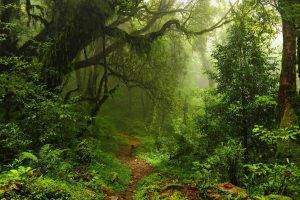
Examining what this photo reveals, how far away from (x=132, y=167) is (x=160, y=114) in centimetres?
842

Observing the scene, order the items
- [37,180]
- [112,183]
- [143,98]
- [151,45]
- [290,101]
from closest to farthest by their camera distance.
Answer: [37,180] → [290,101] → [112,183] → [151,45] → [143,98]

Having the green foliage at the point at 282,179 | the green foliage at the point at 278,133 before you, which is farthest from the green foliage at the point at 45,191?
the green foliage at the point at 278,133

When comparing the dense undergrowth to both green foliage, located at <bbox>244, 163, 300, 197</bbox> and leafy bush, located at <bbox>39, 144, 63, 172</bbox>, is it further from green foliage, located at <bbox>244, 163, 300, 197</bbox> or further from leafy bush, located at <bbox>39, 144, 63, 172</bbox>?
green foliage, located at <bbox>244, 163, 300, 197</bbox>

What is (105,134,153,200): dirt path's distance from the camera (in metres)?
12.9

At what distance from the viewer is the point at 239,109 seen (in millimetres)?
13828

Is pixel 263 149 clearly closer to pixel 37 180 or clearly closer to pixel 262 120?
pixel 262 120

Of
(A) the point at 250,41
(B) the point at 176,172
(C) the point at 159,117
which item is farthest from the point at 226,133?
(C) the point at 159,117

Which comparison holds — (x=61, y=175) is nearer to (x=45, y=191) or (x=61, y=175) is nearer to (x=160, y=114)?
(x=45, y=191)

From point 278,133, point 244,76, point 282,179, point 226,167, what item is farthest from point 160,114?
point 282,179

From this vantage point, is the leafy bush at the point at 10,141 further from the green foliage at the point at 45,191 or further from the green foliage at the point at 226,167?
the green foliage at the point at 226,167

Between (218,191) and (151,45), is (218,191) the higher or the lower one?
the lower one

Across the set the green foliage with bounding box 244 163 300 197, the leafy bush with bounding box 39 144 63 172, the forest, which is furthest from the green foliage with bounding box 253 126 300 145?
the leafy bush with bounding box 39 144 63 172

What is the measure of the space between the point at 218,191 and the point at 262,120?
17.2 feet

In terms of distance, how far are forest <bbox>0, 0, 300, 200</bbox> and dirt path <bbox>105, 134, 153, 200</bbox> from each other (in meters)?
0.05
